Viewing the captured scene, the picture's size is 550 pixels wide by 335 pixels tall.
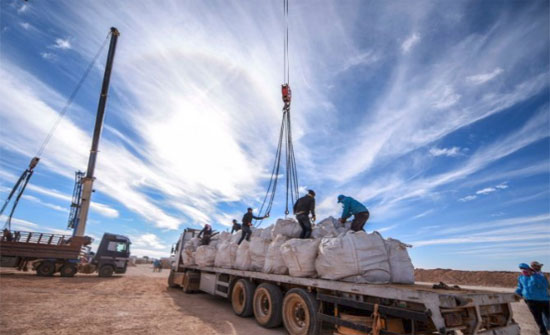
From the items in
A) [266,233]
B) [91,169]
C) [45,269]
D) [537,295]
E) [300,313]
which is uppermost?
[91,169]

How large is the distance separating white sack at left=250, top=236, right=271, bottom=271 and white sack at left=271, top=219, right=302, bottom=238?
33cm


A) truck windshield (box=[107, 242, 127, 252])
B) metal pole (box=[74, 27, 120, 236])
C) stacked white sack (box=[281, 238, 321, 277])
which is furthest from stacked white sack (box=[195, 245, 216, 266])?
metal pole (box=[74, 27, 120, 236])

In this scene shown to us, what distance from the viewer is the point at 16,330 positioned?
467 centimetres

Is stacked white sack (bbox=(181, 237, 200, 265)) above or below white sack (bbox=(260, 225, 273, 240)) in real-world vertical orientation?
below

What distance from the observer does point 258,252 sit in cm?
652

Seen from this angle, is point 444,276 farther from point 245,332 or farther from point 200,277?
point 245,332

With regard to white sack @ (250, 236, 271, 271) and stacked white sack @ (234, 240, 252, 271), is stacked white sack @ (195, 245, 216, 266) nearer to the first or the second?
stacked white sack @ (234, 240, 252, 271)

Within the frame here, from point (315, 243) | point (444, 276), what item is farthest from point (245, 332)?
point (444, 276)

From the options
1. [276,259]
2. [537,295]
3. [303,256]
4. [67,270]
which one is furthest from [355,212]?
[67,270]

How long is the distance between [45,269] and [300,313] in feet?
51.6

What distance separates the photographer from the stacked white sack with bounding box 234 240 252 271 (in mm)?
6895

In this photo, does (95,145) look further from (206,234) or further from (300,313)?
(300,313)

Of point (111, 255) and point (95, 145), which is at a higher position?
point (95, 145)

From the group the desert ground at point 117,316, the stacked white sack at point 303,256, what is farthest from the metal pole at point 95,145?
the stacked white sack at point 303,256
